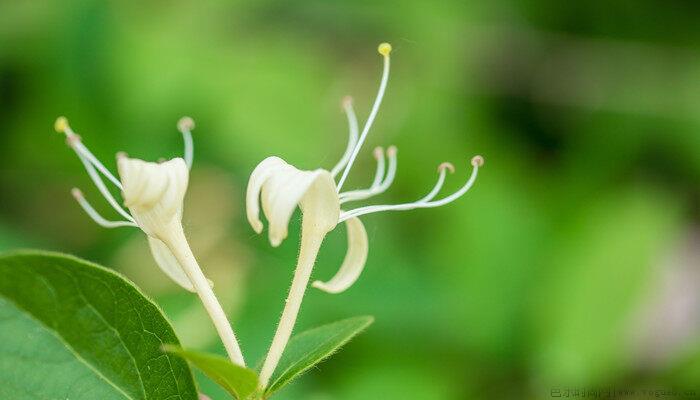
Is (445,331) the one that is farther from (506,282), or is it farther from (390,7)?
(390,7)

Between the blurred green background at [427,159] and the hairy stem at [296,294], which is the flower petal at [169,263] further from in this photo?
the blurred green background at [427,159]

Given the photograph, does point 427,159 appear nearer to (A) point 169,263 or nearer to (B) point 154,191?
(A) point 169,263

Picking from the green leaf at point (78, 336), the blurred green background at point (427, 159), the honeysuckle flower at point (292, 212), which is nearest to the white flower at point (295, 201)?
the honeysuckle flower at point (292, 212)

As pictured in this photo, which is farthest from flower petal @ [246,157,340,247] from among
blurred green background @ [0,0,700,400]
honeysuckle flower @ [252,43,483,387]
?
blurred green background @ [0,0,700,400]

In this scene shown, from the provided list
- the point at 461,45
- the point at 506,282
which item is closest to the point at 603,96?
the point at 461,45

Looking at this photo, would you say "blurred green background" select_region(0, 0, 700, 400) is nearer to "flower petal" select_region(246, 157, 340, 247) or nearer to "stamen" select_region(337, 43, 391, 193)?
"stamen" select_region(337, 43, 391, 193)

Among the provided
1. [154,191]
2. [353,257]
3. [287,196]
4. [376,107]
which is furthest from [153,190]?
[376,107]
